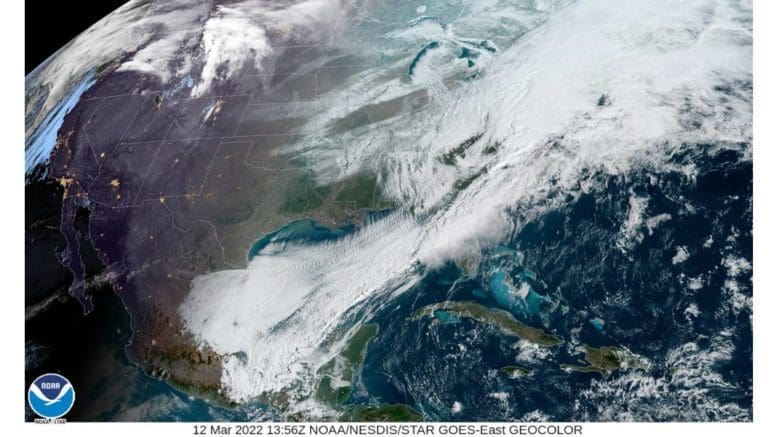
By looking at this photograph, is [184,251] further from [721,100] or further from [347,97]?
[721,100]

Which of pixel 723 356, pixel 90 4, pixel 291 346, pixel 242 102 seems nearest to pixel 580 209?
pixel 723 356

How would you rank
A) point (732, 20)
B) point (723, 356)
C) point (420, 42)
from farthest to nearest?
point (420, 42), point (732, 20), point (723, 356)

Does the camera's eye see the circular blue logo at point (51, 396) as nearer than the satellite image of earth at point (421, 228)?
No

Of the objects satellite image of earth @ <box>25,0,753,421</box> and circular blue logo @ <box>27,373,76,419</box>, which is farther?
circular blue logo @ <box>27,373,76,419</box>
